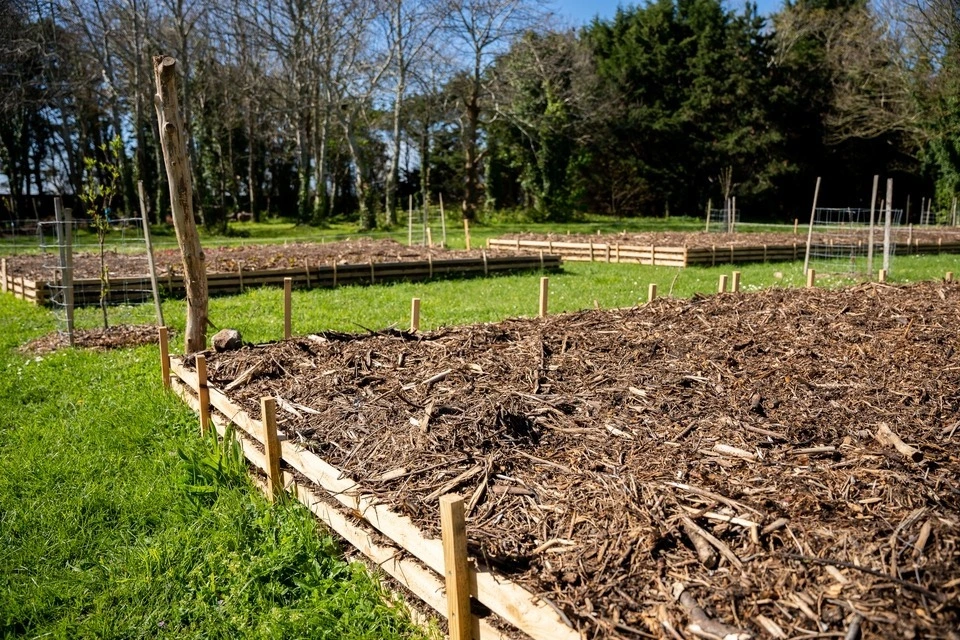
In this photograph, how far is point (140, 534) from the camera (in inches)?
177

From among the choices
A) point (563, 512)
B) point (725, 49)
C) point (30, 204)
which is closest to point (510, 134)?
point (725, 49)

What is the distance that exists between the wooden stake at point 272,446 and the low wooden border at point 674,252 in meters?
14.4

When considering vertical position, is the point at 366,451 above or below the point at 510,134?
below

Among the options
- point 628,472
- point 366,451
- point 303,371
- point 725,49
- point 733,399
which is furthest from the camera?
point 725,49

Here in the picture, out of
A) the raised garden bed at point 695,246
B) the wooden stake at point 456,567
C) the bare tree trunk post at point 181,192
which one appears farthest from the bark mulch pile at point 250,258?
the wooden stake at point 456,567

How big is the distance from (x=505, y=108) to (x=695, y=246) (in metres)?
16.7

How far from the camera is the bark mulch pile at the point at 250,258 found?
46.4 ft

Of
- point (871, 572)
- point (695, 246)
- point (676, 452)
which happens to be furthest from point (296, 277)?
point (871, 572)

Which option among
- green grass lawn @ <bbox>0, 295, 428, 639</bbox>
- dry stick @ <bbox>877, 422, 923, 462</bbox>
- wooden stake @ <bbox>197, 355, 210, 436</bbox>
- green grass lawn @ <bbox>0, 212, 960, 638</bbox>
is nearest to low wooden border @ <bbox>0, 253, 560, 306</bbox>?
green grass lawn @ <bbox>0, 212, 960, 638</bbox>

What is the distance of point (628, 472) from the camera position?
3521 mm

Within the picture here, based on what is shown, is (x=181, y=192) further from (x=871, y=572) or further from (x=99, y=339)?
(x=871, y=572)

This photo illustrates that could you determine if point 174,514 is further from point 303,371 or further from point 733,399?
point 733,399

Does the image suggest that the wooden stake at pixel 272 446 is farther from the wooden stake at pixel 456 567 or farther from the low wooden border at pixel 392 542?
the wooden stake at pixel 456 567

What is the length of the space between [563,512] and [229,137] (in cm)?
3793
